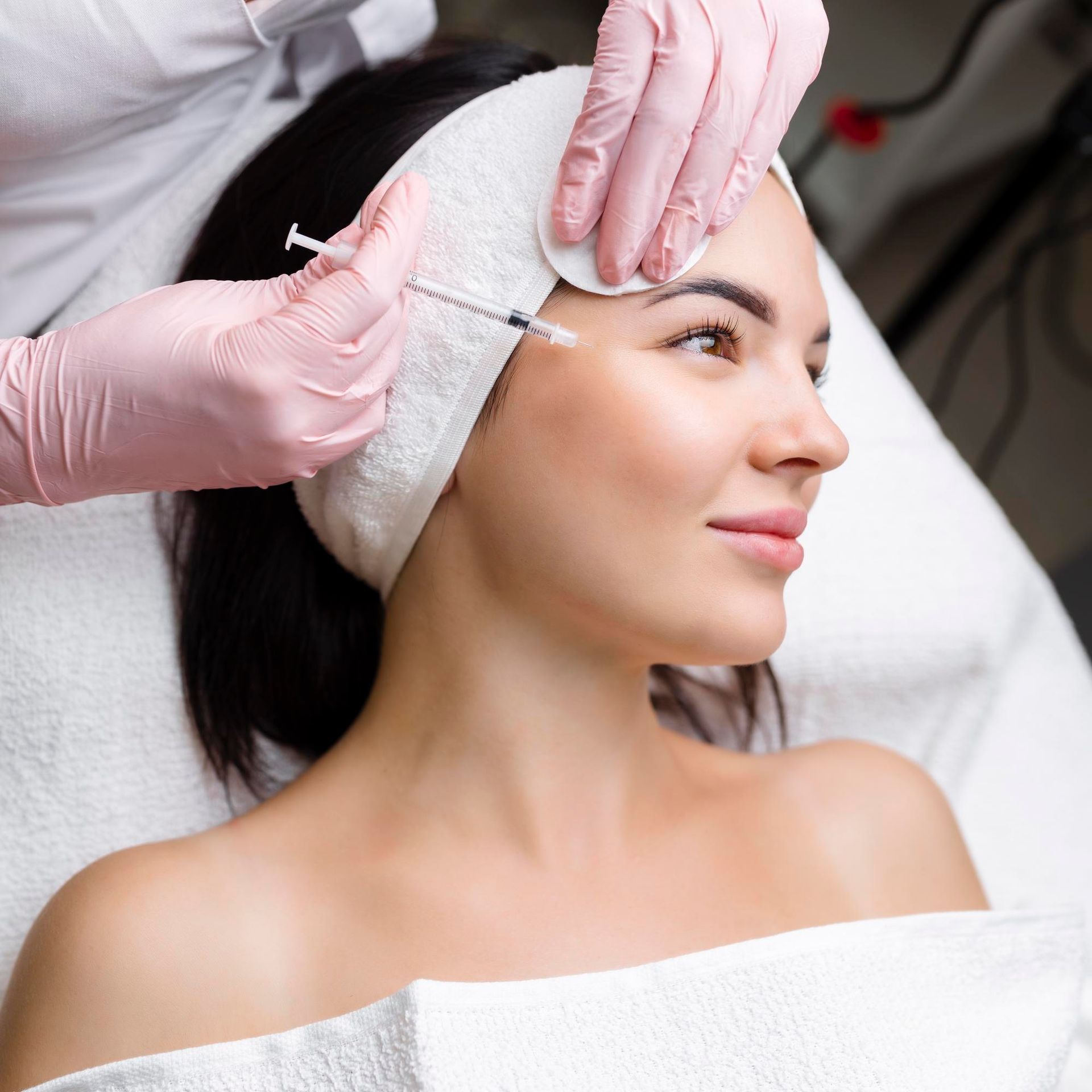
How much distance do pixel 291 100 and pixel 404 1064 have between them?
1184mm

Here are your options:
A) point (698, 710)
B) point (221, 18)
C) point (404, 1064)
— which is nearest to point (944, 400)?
point (698, 710)

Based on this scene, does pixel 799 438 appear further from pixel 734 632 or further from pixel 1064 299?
pixel 1064 299

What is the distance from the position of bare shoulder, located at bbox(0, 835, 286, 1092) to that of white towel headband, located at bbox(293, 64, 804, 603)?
1.45ft

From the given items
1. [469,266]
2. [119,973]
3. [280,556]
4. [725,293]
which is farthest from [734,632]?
[119,973]

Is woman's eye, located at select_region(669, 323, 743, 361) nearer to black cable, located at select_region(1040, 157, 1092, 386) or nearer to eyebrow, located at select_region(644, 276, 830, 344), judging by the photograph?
eyebrow, located at select_region(644, 276, 830, 344)

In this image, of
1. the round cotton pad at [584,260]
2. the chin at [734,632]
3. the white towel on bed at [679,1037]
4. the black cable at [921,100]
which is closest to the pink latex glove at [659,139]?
the round cotton pad at [584,260]

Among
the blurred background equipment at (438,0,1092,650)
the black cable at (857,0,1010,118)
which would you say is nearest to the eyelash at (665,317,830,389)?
the blurred background equipment at (438,0,1092,650)

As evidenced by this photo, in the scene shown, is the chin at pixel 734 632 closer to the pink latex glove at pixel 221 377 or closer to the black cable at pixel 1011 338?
the pink latex glove at pixel 221 377

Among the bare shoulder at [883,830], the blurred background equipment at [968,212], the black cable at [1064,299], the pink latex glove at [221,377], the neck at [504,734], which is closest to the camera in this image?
the pink latex glove at [221,377]

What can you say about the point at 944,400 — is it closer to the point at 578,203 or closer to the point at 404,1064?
the point at 578,203

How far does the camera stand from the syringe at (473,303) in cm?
97

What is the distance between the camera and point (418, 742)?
3.85 ft

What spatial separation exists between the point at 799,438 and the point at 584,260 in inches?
10.2

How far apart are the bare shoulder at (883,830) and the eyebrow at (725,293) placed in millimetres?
614
